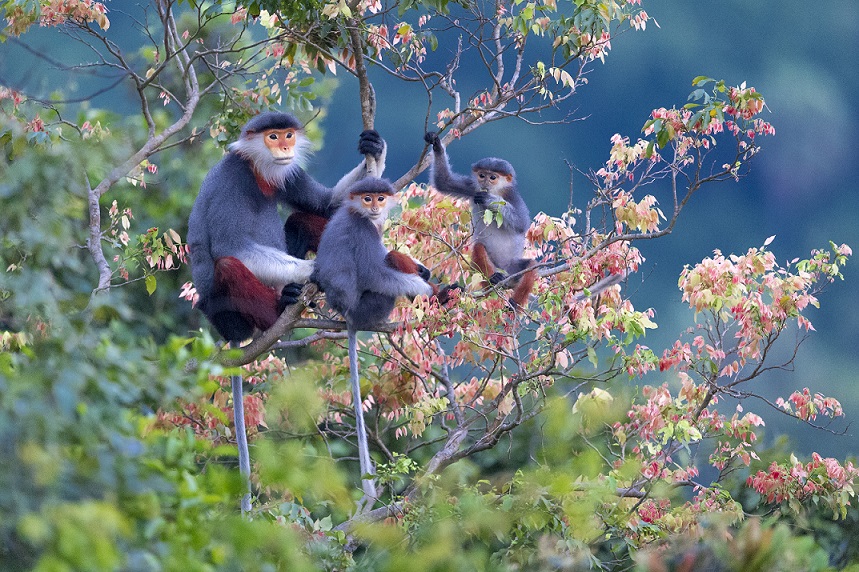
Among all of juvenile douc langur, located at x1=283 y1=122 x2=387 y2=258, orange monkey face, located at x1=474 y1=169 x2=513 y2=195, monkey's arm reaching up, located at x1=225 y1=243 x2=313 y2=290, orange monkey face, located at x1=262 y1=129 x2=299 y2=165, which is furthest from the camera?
orange monkey face, located at x1=474 y1=169 x2=513 y2=195

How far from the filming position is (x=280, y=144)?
12.4ft

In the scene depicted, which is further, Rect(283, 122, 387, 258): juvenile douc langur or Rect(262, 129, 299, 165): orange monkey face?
Rect(283, 122, 387, 258): juvenile douc langur

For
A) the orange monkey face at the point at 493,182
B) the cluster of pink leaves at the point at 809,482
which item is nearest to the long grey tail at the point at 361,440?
the orange monkey face at the point at 493,182

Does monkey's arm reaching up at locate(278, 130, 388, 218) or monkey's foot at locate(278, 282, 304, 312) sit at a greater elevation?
monkey's arm reaching up at locate(278, 130, 388, 218)

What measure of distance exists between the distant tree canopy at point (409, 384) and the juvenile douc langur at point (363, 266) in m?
0.09

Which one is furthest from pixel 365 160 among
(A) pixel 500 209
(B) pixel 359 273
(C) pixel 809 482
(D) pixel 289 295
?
(C) pixel 809 482

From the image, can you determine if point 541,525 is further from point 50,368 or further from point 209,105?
point 209,105

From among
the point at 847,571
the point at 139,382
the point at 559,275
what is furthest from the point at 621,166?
the point at 139,382

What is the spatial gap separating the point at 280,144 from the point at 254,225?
0.32 metres

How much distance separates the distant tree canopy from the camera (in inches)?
48.1

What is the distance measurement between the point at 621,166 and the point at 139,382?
9.64 feet

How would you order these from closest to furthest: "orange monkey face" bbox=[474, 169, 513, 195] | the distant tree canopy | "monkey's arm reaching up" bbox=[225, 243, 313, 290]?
the distant tree canopy < "monkey's arm reaching up" bbox=[225, 243, 313, 290] < "orange monkey face" bbox=[474, 169, 513, 195]

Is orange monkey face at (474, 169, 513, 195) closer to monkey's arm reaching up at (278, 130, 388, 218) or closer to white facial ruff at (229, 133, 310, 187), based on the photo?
monkey's arm reaching up at (278, 130, 388, 218)

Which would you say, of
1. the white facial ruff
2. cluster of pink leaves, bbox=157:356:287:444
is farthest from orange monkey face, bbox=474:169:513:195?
cluster of pink leaves, bbox=157:356:287:444
